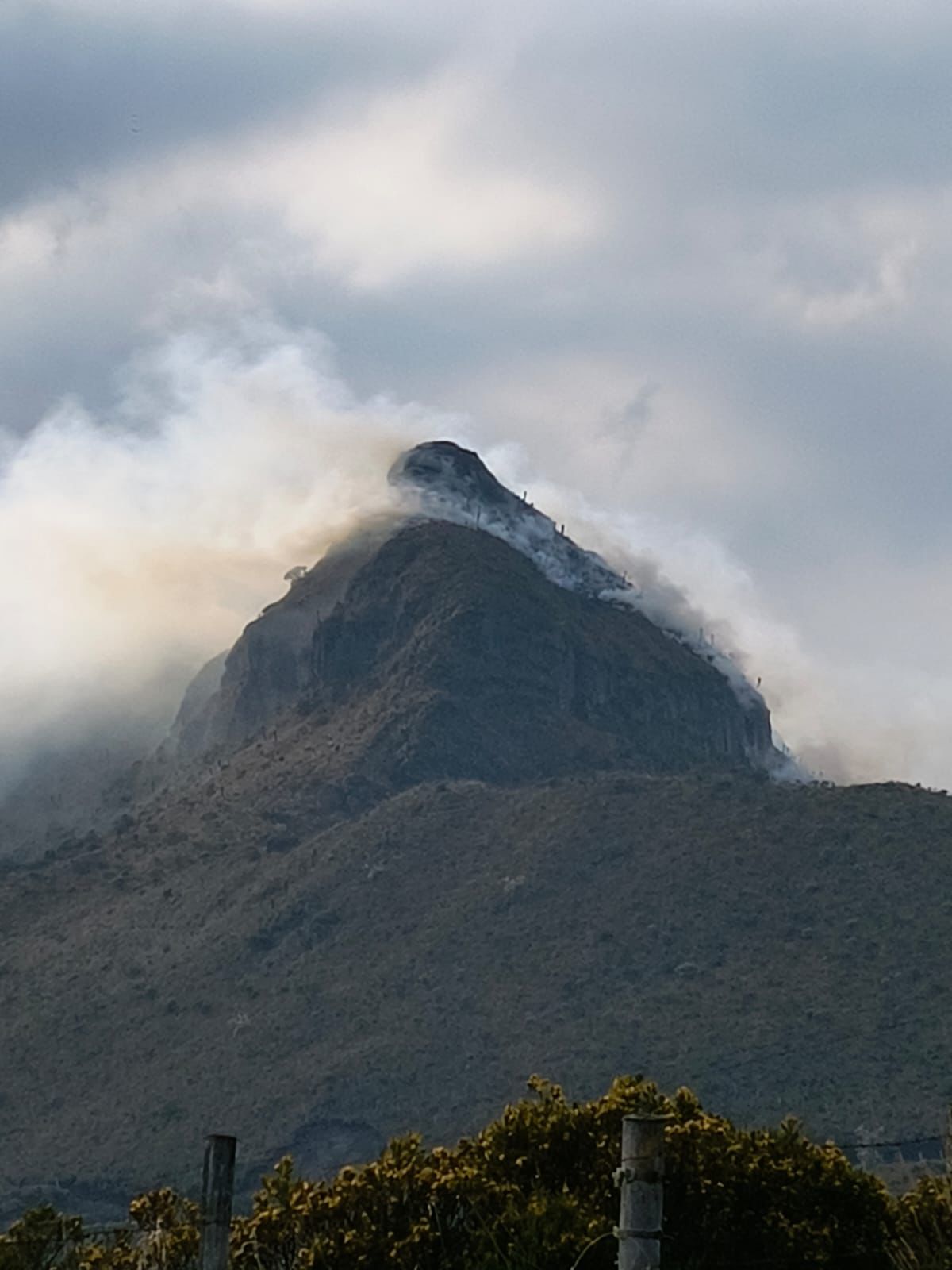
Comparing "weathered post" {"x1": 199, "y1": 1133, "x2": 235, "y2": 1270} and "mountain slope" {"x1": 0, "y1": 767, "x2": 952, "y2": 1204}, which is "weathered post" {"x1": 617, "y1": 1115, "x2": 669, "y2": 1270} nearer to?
"weathered post" {"x1": 199, "y1": 1133, "x2": 235, "y2": 1270}

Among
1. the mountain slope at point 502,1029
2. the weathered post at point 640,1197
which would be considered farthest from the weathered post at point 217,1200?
the mountain slope at point 502,1029

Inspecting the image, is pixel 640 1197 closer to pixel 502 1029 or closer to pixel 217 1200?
pixel 217 1200

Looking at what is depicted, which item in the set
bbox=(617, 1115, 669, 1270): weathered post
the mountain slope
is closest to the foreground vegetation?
bbox=(617, 1115, 669, 1270): weathered post

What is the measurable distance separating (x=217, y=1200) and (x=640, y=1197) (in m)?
4.55

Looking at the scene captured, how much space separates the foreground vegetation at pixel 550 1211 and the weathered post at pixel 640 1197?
719 cm

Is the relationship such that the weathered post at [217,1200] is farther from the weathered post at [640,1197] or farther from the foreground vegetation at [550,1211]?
the foreground vegetation at [550,1211]

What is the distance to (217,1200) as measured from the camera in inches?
993

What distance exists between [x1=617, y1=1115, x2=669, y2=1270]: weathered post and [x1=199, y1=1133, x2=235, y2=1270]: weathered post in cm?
418

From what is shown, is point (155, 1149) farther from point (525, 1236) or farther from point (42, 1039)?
point (525, 1236)

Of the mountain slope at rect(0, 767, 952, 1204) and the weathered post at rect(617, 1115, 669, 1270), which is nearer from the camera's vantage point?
the weathered post at rect(617, 1115, 669, 1270)

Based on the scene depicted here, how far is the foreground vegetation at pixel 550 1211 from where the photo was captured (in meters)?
31.3

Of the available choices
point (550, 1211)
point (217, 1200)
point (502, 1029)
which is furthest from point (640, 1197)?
point (502, 1029)

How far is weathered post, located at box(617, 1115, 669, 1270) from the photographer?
2361 cm

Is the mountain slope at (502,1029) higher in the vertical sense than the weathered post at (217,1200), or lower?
higher
